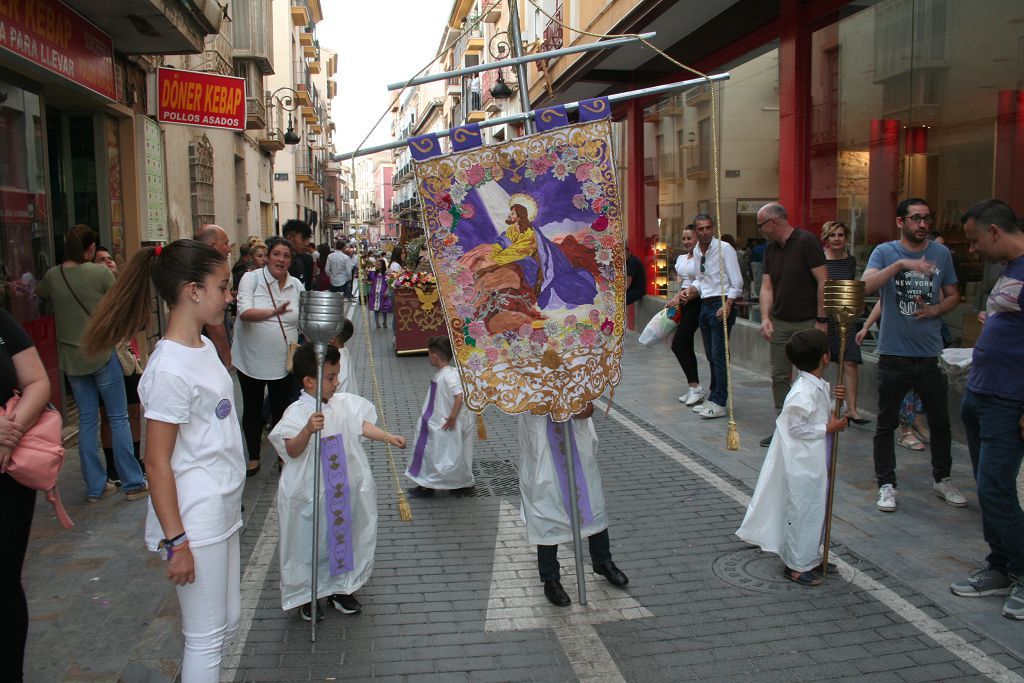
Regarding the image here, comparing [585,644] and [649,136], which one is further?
[649,136]

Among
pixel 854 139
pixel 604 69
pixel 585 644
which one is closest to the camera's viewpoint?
pixel 585 644

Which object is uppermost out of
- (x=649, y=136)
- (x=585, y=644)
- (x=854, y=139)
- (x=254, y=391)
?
(x=649, y=136)

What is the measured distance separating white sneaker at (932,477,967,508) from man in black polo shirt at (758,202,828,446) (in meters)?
1.71

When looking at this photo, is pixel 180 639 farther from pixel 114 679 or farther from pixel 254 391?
pixel 254 391

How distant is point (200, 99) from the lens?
11.3m

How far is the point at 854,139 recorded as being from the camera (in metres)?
9.83

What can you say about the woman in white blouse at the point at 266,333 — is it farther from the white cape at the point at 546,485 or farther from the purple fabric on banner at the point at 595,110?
the purple fabric on banner at the point at 595,110

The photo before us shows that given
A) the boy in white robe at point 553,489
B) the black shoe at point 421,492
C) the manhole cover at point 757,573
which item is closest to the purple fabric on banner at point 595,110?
the boy in white robe at point 553,489

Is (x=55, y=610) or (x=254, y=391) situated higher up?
(x=254, y=391)

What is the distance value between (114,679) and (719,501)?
159 inches

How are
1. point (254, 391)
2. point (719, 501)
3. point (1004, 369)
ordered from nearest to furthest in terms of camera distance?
point (1004, 369)
point (719, 501)
point (254, 391)

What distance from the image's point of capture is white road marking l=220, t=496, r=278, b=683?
12.5ft

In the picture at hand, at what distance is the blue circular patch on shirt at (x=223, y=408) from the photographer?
2.92m

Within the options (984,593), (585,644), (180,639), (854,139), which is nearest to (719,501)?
→ (984,593)
